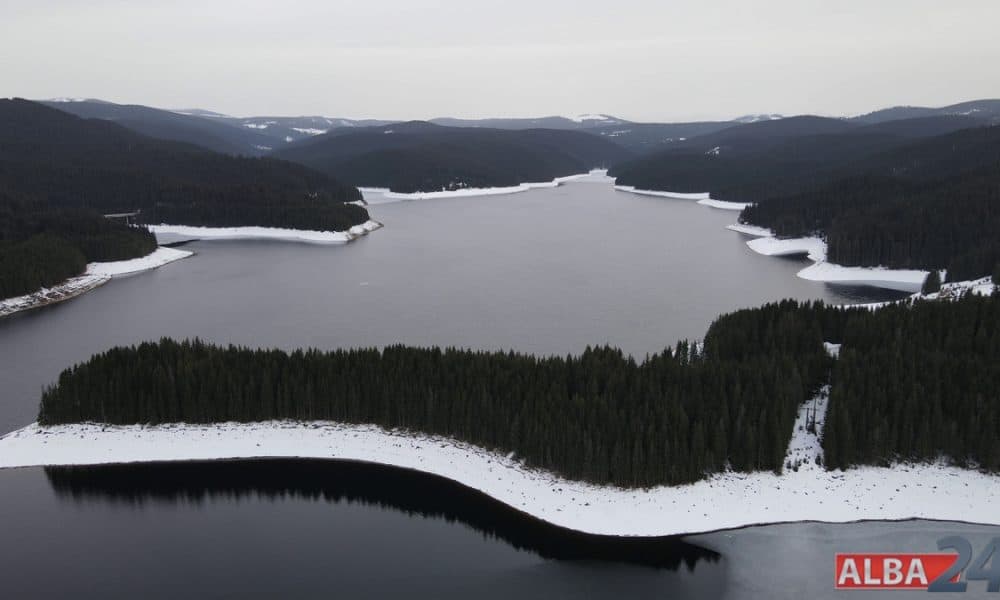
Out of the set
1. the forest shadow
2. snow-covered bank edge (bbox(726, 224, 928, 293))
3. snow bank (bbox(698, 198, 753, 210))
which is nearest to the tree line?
snow-covered bank edge (bbox(726, 224, 928, 293))

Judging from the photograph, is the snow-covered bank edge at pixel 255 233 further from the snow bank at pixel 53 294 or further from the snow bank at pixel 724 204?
the snow bank at pixel 724 204

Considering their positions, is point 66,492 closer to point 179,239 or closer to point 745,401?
point 745,401

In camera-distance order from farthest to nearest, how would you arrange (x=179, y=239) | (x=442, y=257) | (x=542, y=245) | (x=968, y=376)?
(x=179, y=239)
(x=542, y=245)
(x=442, y=257)
(x=968, y=376)

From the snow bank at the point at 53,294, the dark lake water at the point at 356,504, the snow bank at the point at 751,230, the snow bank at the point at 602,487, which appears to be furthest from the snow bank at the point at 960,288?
the snow bank at the point at 53,294

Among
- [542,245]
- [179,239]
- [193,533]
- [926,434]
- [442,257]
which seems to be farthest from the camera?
[179,239]

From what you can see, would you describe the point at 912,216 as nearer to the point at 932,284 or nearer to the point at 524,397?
the point at 932,284

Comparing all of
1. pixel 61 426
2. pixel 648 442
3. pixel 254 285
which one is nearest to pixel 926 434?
pixel 648 442

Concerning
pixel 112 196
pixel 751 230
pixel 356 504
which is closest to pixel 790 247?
pixel 751 230
